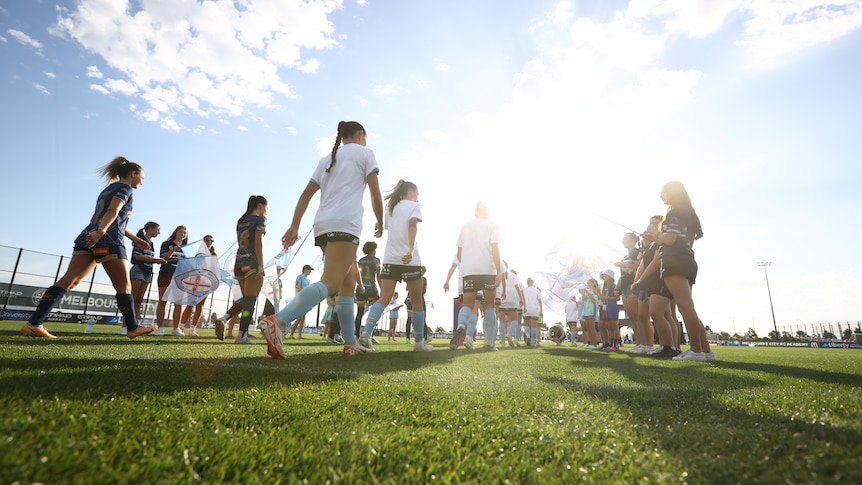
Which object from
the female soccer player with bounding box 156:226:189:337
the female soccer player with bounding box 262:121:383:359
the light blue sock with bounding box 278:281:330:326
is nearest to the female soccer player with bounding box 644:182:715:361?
the female soccer player with bounding box 262:121:383:359

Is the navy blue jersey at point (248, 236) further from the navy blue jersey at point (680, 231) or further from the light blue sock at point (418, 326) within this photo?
the navy blue jersey at point (680, 231)

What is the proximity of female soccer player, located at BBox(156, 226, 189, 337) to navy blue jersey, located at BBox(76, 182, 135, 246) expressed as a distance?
10.5ft

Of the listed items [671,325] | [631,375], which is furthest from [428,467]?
[671,325]

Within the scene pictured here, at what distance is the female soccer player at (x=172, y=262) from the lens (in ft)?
26.5

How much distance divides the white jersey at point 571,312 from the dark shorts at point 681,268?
13473 millimetres

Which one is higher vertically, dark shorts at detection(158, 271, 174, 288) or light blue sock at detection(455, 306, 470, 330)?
dark shorts at detection(158, 271, 174, 288)

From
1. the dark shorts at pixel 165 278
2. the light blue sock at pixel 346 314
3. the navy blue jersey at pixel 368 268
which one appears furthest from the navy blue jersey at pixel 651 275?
the dark shorts at pixel 165 278

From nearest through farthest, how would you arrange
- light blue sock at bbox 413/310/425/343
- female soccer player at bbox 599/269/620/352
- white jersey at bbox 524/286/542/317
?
light blue sock at bbox 413/310/425/343 < female soccer player at bbox 599/269/620/352 < white jersey at bbox 524/286/542/317

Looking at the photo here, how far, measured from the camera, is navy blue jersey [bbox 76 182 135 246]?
4.81 meters

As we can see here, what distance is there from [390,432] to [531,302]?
524 inches

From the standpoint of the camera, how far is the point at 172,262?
8.10 m

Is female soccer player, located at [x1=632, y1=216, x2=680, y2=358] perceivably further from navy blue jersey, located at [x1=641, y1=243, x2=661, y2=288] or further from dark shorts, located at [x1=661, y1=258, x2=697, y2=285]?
dark shorts, located at [x1=661, y1=258, x2=697, y2=285]

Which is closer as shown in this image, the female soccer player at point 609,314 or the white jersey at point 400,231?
the white jersey at point 400,231

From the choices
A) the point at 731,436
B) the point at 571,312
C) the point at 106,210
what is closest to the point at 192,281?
the point at 106,210
